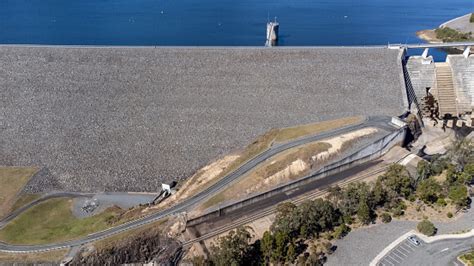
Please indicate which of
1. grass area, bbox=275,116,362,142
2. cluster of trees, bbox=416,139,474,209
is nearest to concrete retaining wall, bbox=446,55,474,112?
cluster of trees, bbox=416,139,474,209

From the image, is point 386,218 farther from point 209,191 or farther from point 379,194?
point 209,191

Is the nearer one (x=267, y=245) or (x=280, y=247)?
(x=280, y=247)

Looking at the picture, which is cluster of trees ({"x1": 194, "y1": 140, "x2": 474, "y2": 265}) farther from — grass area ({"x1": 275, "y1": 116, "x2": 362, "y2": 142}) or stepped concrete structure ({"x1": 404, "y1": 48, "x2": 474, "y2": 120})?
stepped concrete structure ({"x1": 404, "y1": 48, "x2": 474, "y2": 120})

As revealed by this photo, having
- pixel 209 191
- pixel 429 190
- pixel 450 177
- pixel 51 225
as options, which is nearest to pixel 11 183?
pixel 51 225

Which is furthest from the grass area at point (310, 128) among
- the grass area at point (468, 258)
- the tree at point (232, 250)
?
the grass area at point (468, 258)

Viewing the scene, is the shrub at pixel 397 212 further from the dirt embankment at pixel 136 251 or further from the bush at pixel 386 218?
the dirt embankment at pixel 136 251
